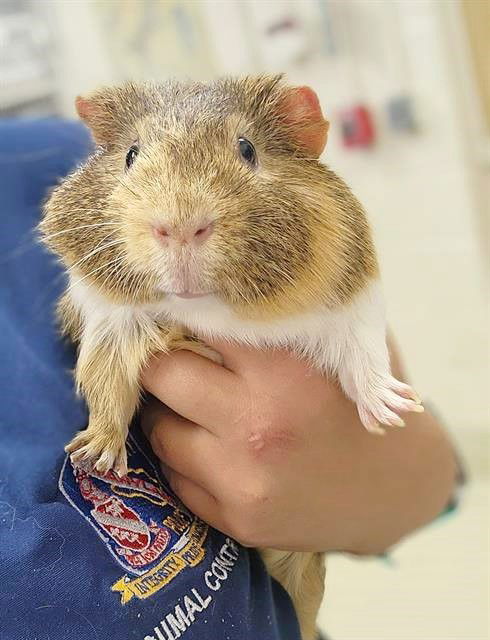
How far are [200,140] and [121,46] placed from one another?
2.31 meters

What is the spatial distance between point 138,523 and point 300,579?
1.03 feet

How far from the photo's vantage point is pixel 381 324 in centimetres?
96

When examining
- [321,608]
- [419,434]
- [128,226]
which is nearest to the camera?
[128,226]

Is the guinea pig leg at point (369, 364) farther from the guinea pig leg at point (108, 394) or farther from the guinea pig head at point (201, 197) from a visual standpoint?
the guinea pig leg at point (108, 394)

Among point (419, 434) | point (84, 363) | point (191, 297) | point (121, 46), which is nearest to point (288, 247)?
point (191, 297)

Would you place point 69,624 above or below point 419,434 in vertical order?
above

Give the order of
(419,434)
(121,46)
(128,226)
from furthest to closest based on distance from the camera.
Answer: (121,46) → (419,434) → (128,226)

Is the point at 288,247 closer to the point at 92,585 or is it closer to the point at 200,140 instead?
the point at 200,140

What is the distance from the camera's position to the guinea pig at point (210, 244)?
2.38ft

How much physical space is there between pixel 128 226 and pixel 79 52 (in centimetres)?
244

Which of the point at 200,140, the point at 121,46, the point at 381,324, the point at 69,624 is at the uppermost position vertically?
the point at 121,46

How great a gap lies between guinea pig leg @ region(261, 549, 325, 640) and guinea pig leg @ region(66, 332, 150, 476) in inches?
11.7

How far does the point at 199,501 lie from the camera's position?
3.06 feet

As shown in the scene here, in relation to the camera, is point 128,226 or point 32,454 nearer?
point 128,226
